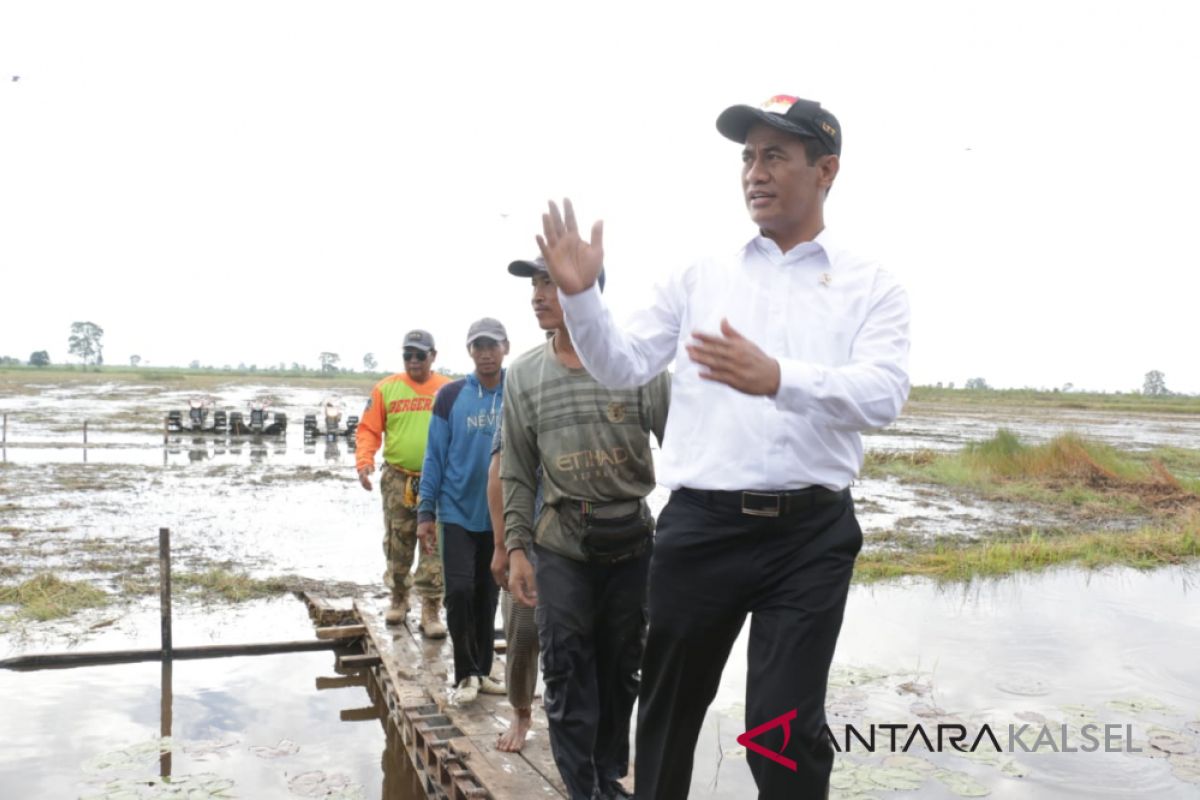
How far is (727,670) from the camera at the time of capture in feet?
20.9

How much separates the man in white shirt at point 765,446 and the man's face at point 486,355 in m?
2.54

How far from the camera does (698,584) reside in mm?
2426

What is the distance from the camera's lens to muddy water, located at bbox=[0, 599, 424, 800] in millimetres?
4516

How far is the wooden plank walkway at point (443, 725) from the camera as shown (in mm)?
3887

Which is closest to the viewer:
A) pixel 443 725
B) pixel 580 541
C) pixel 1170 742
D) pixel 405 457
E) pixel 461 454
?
pixel 580 541

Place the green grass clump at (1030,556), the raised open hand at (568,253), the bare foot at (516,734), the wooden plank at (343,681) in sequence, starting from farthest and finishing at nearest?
the green grass clump at (1030,556), the wooden plank at (343,681), the bare foot at (516,734), the raised open hand at (568,253)

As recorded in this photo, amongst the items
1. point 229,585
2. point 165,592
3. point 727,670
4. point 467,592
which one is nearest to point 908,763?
point 727,670

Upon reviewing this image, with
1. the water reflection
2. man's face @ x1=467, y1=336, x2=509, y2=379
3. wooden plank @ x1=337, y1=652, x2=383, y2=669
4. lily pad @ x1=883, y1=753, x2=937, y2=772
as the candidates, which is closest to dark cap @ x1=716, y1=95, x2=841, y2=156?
man's face @ x1=467, y1=336, x2=509, y2=379

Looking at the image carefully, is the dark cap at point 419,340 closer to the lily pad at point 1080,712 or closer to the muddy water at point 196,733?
the muddy water at point 196,733

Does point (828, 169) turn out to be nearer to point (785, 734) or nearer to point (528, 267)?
point (785, 734)

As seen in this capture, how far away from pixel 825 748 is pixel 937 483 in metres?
17.7

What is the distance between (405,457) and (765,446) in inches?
168

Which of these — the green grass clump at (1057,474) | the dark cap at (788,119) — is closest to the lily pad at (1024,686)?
the dark cap at (788,119)

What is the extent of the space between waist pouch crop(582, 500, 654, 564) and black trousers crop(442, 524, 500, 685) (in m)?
1.74
